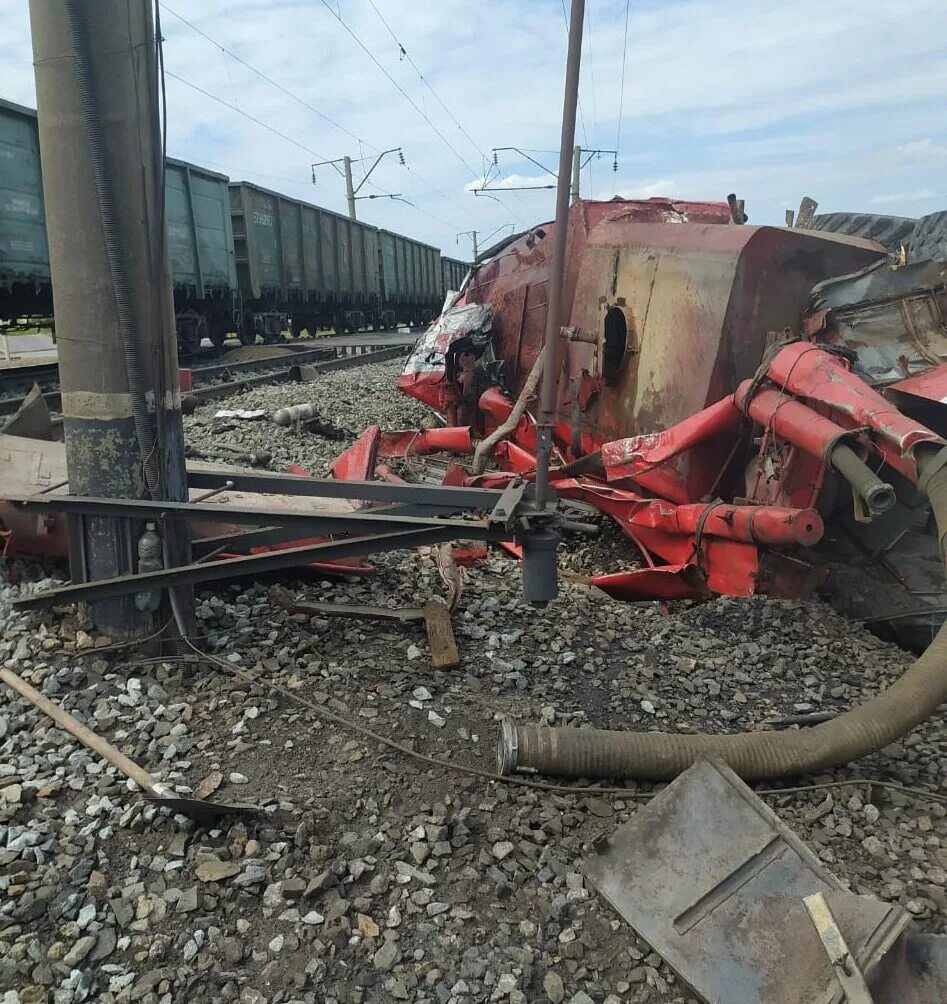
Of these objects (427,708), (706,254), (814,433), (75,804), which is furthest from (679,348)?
(75,804)

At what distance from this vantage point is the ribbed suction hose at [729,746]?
2875mm

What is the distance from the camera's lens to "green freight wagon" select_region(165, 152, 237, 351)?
15.6 meters

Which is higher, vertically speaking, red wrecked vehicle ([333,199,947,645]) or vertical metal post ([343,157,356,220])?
vertical metal post ([343,157,356,220])

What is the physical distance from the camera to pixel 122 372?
3.42m

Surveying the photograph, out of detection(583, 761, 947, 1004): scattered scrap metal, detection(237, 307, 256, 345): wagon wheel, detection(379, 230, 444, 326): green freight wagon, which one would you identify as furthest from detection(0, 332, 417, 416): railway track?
detection(379, 230, 444, 326): green freight wagon

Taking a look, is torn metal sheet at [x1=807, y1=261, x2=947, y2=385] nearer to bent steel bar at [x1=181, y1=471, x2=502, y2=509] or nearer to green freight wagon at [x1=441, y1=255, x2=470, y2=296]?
bent steel bar at [x1=181, y1=471, x2=502, y2=509]

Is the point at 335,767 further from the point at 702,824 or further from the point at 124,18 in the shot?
the point at 124,18

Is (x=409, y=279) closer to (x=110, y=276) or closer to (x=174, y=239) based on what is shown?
(x=174, y=239)

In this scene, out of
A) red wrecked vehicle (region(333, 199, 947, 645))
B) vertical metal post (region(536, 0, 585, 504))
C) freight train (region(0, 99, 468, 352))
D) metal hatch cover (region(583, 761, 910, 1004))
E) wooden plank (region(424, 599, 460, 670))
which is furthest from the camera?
freight train (region(0, 99, 468, 352))

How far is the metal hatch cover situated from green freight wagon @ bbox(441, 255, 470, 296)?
1512 inches

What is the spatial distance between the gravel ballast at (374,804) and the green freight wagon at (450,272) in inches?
1451

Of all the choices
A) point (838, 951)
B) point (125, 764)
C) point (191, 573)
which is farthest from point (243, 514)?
point (838, 951)

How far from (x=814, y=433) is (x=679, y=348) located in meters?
1.64

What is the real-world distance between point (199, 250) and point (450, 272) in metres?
28.8
